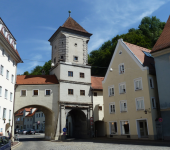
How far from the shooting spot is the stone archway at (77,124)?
126 feet

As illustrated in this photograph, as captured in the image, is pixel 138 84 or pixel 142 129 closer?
pixel 142 129

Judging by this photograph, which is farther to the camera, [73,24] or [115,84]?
[73,24]

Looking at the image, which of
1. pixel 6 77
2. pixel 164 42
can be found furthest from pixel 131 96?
pixel 6 77

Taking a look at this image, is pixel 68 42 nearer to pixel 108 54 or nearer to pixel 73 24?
pixel 73 24

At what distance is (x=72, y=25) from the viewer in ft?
138

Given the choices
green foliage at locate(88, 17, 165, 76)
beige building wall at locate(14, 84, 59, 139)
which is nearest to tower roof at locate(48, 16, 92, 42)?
green foliage at locate(88, 17, 165, 76)

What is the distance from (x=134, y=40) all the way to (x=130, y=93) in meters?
23.4

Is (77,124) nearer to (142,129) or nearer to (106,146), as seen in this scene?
(142,129)

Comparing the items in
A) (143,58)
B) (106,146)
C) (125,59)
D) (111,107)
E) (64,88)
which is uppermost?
(125,59)

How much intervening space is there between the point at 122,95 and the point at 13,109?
726 inches

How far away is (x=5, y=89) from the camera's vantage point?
30.0 m

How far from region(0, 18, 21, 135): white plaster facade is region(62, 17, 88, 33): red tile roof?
11.8 metres

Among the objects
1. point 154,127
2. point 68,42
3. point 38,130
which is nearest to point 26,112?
point 38,130

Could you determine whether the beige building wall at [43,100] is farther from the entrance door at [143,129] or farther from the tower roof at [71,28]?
the entrance door at [143,129]
